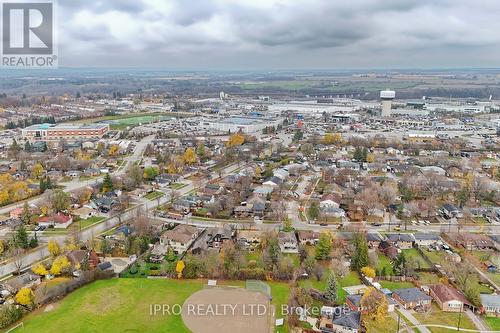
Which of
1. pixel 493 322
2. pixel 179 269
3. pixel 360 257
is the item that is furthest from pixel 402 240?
pixel 179 269

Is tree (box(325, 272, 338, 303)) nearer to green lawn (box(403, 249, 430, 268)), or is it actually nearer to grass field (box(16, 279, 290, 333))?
grass field (box(16, 279, 290, 333))

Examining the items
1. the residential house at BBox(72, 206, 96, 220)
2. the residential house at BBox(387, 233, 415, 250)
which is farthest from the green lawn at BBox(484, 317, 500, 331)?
the residential house at BBox(72, 206, 96, 220)

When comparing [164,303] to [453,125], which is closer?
[164,303]

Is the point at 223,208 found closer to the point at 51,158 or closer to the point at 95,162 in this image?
the point at 95,162

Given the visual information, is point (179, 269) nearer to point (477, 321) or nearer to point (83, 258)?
point (83, 258)

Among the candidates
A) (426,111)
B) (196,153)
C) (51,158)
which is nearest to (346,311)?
(196,153)

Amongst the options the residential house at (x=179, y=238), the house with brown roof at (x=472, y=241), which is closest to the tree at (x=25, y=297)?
the residential house at (x=179, y=238)
